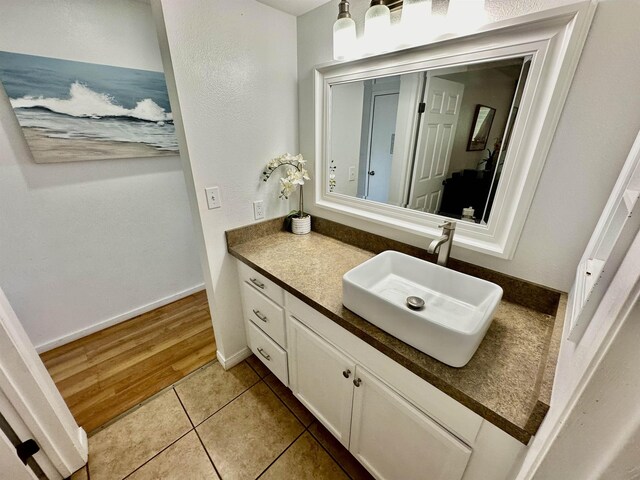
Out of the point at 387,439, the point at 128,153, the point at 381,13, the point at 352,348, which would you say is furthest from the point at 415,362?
the point at 128,153

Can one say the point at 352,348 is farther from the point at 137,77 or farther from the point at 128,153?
the point at 137,77

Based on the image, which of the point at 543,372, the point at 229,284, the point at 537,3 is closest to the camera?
the point at 543,372

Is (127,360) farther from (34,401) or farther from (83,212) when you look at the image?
(83,212)

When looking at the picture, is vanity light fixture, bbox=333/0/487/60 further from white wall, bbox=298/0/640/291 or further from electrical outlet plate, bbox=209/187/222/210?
electrical outlet plate, bbox=209/187/222/210

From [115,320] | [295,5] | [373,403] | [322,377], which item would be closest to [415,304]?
[373,403]

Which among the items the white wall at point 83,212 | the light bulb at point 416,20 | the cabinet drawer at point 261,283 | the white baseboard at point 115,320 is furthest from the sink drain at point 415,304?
the white baseboard at point 115,320

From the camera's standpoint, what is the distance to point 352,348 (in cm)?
98

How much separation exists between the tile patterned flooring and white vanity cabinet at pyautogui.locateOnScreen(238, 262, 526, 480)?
17 cm

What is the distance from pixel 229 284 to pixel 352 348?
93 cm

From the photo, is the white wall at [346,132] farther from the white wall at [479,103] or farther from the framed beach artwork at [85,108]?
the framed beach artwork at [85,108]

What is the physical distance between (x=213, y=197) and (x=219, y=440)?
1272 millimetres

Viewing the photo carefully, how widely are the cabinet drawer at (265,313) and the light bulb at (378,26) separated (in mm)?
1281

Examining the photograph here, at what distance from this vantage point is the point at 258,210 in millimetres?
1596

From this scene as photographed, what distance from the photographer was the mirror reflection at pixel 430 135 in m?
0.96
